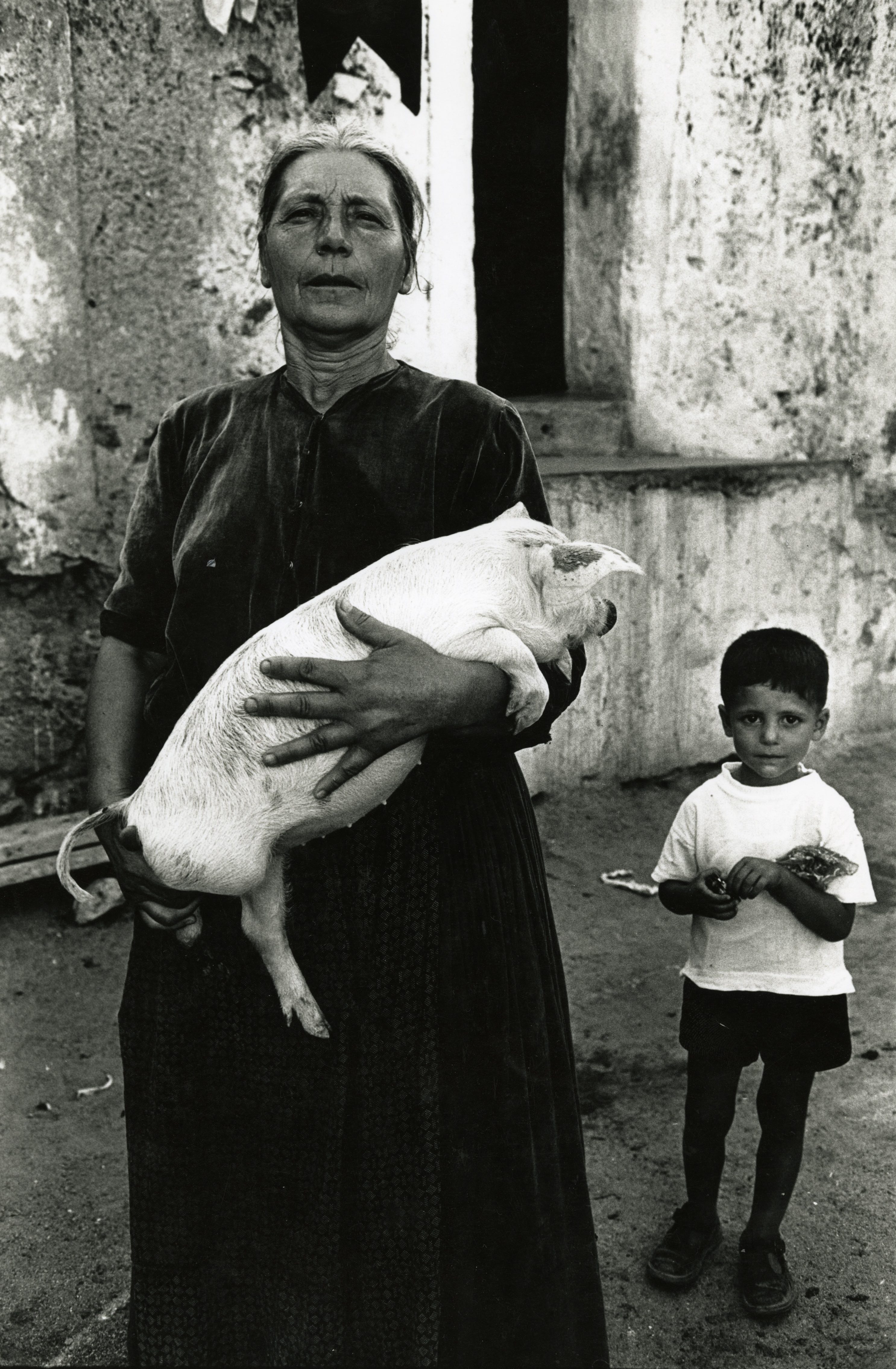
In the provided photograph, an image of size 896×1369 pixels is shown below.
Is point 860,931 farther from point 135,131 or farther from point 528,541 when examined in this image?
point 135,131

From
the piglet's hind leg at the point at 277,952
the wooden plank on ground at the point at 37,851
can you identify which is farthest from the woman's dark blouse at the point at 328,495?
the wooden plank on ground at the point at 37,851

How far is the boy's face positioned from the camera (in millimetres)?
2506

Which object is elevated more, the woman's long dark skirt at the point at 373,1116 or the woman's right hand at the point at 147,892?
the woman's right hand at the point at 147,892

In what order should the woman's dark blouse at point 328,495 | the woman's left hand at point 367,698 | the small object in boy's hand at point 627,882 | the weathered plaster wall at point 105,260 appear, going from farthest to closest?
the small object in boy's hand at point 627,882 → the weathered plaster wall at point 105,260 → the woman's dark blouse at point 328,495 → the woman's left hand at point 367,698

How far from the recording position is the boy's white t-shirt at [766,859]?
2484mm

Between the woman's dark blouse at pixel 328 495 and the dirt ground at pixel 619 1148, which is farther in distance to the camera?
the dirt ground at pixel 619 1148

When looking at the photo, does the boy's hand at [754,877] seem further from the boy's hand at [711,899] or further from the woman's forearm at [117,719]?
the woman's forearm at [117,719]

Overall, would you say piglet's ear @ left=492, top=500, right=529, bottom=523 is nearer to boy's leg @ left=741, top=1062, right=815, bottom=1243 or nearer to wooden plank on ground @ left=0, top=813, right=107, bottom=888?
boy's leg @ left=741, top=1062, right=815, bottom=1243

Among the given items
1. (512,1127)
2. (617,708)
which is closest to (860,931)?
(617,708)

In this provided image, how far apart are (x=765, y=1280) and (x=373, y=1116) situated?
116 cm

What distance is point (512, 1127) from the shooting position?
1.92m

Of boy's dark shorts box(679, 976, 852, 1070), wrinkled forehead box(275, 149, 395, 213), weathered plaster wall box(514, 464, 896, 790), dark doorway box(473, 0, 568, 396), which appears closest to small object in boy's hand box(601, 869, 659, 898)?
weathered plaster wall box(514, 464, 896, 790)

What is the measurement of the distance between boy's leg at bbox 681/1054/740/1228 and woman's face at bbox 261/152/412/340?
5.36 ft

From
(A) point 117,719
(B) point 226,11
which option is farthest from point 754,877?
(B) point 226,11
